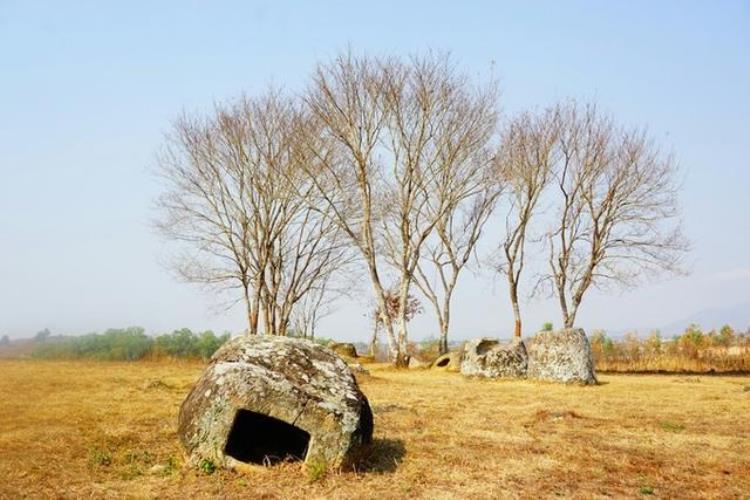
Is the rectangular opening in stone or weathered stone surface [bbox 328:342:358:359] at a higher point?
weathered stone surface [bbox 328:342:358:359]

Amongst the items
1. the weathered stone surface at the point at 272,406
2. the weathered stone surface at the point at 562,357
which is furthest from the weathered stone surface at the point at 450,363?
the weathered stone surface at the point at 272,406

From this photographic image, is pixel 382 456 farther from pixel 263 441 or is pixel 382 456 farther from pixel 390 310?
pixel 390 310

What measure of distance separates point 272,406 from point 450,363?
19.6 m

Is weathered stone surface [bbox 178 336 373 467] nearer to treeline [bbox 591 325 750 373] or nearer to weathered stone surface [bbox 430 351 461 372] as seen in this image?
weathered stone surface [bbox 430 351 461 372]

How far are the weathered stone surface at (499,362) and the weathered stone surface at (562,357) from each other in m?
1.33

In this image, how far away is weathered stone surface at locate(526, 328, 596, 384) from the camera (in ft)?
63.0

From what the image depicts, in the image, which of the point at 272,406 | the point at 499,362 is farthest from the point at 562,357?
the point at 272,406

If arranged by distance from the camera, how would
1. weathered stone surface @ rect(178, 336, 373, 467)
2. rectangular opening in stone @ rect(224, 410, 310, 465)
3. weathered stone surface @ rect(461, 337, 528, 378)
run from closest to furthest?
weathered stone surface @ rect(178, 336, 373, 467)
rectangular opening in stone @ rect(224, 410, 310, 465)
weathered stone surface @ rect(461, 337, 528, 378)

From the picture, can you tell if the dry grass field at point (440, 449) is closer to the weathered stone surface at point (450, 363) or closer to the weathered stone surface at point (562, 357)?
the weathered stone surface at point (562, 357)

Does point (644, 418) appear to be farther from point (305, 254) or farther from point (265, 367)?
point (305, 254)

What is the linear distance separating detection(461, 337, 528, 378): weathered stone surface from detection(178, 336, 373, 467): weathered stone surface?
14210 millimetres

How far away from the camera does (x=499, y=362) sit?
21875 mm

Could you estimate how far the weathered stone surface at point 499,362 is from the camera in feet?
71.4

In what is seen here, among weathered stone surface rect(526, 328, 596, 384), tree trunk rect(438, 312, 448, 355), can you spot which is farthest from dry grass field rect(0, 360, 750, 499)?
tree trunk rect(438, 312, 448, 355)
